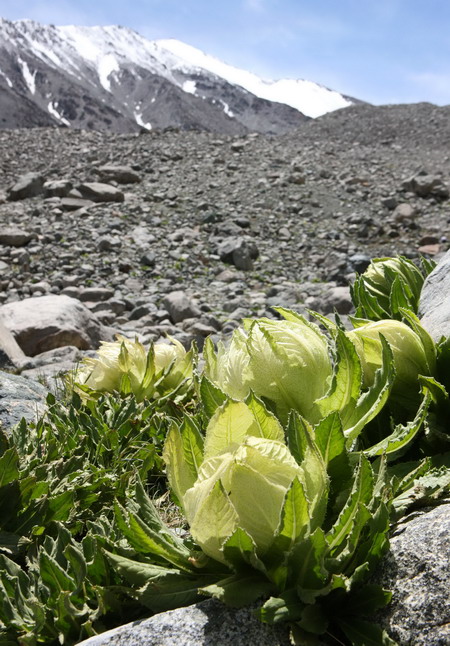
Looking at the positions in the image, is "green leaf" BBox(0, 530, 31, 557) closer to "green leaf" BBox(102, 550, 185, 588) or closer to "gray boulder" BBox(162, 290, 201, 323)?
"green leaf" BBox(102, 550, 185, 588)

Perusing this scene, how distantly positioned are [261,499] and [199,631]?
0.91 feet

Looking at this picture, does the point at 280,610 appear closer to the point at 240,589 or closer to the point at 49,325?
the point at 240,589

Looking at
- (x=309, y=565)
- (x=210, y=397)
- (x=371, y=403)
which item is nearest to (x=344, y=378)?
(x=371, y=403)

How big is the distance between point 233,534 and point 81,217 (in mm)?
15018

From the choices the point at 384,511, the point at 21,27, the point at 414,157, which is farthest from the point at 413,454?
the point at 21,27

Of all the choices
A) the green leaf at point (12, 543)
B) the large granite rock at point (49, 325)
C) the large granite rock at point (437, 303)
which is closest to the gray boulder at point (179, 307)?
the large granite rock at point (49, 325)

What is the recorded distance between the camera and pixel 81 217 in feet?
50.6

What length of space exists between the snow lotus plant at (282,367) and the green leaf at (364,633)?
0.51 meters

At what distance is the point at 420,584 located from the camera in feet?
3.92

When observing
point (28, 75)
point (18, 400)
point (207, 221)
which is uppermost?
point (28, 75)

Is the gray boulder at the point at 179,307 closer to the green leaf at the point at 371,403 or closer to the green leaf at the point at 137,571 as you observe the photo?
the green leaf at the point at 371,403

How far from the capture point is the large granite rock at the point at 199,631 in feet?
3.84

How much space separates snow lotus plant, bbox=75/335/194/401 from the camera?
8.49 feet

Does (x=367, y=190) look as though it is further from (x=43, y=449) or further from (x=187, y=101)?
(x=187, y=101)
